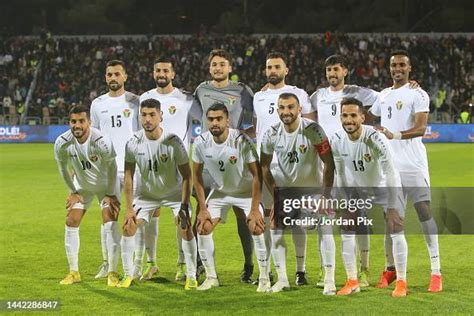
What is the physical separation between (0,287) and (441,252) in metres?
5.57

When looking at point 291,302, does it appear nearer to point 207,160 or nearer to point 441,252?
point 207,160

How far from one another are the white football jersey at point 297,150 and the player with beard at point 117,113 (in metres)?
2.05

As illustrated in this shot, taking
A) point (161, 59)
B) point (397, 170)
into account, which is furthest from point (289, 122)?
point (161, 59)

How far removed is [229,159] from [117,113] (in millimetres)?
1913

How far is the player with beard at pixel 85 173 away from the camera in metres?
9.27

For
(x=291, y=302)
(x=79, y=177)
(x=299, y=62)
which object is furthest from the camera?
(x=299, y=62)

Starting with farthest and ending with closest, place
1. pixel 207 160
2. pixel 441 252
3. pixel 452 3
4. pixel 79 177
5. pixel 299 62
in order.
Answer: pixel 452 3, pixel 299 62, pixel 441 252, pixel 79 177, pixel 207 160

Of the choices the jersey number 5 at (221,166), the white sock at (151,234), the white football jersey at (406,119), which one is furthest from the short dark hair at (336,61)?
the white sock at (151,234)

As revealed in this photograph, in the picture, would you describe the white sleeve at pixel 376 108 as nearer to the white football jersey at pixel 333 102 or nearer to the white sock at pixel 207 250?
the white football jersey at pixel 333 102

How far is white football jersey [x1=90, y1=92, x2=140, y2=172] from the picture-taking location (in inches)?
397

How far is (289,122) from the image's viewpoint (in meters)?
8.62

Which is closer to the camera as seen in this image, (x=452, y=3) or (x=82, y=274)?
(x=82, y=274)

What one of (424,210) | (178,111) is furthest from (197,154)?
(424,210)

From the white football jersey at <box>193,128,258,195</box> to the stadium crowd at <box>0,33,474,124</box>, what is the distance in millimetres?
28231
